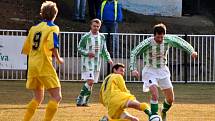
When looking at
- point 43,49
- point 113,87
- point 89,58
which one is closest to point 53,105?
point 43,49

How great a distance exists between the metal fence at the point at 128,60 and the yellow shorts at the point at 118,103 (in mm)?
10916

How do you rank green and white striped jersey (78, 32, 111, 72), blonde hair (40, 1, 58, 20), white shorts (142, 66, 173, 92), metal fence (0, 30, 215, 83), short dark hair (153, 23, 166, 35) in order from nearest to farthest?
blonde hair (40, 1, 58, 20) → short dark hair (153, 23, 166, 35) → white shorts (142, 66, 173, 92) → green and white striped jersey (78, 32, 111, 72) → metal fence (0, 30, 215, 83)

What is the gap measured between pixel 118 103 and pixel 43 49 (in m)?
1.48

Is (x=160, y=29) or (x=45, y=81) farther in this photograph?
(x=160, y=29)

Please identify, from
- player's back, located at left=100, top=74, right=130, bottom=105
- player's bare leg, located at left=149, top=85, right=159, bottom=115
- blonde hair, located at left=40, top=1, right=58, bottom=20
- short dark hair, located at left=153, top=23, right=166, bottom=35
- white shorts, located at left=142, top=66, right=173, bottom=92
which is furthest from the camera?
white shorts, located at left=142, top=66, right=173, bottom=92

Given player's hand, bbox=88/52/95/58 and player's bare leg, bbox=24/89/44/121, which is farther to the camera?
player's hand, bbox=88/52/95/58

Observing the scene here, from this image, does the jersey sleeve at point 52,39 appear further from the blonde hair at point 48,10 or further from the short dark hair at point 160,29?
the short dark hair at point 160,29

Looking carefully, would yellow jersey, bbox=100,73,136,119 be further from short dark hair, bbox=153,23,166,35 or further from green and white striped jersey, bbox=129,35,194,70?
short dark hair, bbox=153,23,166,35

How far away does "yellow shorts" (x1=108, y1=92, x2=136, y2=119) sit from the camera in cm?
1109

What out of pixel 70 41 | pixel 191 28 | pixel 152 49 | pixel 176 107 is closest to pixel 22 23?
pixel 70 41

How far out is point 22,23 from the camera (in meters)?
28.0

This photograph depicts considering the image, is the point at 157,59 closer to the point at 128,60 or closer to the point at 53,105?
the point at 53,105

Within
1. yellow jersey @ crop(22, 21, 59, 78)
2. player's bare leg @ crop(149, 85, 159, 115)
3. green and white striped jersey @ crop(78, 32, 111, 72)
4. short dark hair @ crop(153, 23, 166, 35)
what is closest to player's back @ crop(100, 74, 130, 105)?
yellow jersey @ crop(22, 21, 59, 78)

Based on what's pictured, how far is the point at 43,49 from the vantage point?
11062 millimetres
